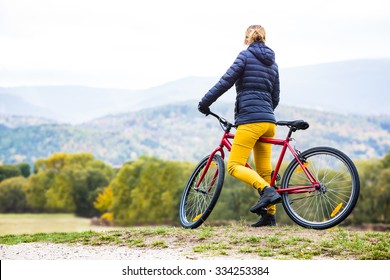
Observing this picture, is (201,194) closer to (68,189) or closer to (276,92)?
(276,92)

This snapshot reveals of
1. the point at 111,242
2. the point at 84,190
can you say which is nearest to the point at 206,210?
the point at 111,242

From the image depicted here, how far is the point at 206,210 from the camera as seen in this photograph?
9.49 meters

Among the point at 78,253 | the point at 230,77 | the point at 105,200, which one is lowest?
the point at 105,200

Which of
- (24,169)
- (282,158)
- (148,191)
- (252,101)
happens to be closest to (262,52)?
(252,101)

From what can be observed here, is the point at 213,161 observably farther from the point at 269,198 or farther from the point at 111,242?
the point at 111,242

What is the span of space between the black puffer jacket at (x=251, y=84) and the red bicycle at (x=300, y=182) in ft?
1.38

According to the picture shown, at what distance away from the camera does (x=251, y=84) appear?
29.9 feet

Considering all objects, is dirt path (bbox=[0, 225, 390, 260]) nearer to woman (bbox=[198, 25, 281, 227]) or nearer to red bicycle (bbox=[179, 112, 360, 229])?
red bicycle (bbox=[179, 112, 360, 229])

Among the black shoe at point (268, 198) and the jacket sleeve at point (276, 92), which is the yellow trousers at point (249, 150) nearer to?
the black shoe at point (268, 198)

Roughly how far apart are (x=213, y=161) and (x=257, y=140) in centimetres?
89

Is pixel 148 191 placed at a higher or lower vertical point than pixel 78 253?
lower

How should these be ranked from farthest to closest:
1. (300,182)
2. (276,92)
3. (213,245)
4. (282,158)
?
1. (276,92)
2. (300,182)
3. (282,158)
4. (213,245)

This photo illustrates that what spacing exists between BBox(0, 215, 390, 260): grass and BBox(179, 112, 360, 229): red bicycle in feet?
0.95

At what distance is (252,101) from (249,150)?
2.48 feet
